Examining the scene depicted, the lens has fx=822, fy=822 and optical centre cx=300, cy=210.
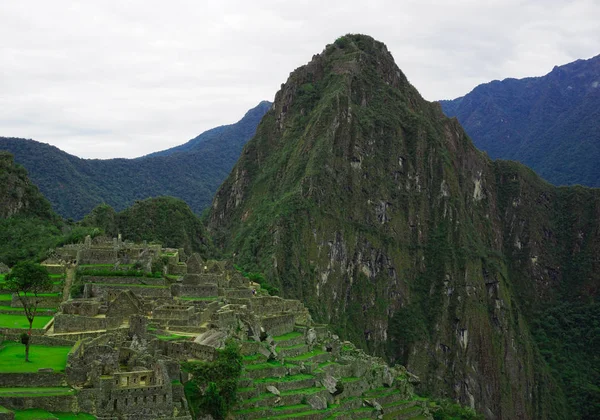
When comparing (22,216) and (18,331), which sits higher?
(22,216)

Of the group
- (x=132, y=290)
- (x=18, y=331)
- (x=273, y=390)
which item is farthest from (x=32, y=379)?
(x=132, y=290)

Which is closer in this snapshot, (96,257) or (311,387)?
(311,387)

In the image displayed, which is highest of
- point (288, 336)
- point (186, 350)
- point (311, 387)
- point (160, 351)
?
point (160, 351)

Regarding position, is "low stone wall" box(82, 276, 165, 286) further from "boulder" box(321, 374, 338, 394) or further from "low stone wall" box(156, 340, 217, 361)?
"low stone wall" box(156, 340, 217, 361)

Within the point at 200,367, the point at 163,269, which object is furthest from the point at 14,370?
the point at 163,269

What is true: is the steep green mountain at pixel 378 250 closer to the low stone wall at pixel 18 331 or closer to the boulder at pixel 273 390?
the boulder at pixel 273 390

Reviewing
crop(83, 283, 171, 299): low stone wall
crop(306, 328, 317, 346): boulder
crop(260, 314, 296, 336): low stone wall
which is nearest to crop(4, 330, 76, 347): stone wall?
crop(83, 283, 171, 299): low stone wall

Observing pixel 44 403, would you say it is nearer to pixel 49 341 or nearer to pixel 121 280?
pixel 49 341

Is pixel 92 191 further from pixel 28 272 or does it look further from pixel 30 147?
pixel 28 272
